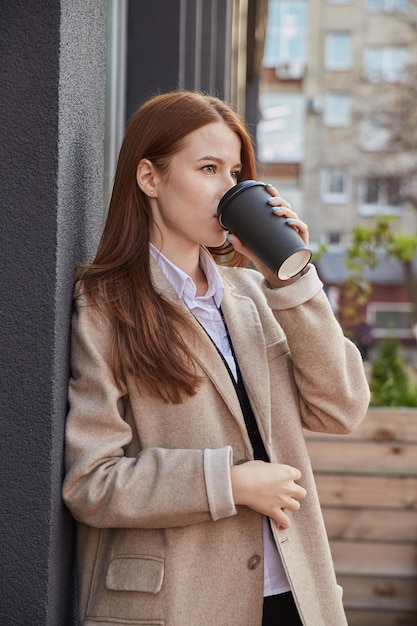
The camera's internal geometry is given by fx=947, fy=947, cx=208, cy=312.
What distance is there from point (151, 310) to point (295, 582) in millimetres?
608

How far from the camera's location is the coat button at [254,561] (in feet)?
6.07

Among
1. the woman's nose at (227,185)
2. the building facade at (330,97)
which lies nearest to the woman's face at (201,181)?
the woman's nose at (227,185)

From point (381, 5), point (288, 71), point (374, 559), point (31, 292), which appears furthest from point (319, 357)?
point (381, 5)

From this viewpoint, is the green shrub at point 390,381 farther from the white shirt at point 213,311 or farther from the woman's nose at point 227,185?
the woman's nose at point 227,185

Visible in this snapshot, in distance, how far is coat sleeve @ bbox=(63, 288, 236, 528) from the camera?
68.0 inches

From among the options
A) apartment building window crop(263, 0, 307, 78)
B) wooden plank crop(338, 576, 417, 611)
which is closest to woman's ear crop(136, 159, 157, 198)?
wooden plank crop(338, 576, 417, 611)

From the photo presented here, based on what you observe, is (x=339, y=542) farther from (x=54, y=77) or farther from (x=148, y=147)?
(x=54, y=77)

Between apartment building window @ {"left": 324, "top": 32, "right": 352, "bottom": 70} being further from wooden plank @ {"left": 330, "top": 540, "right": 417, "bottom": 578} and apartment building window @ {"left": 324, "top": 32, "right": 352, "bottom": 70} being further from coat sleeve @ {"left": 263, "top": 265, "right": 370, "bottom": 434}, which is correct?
coat sleeve @ {"left": 263, "top": 265, "right": 370, "bottom": 434}

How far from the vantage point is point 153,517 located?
1738 millimetres

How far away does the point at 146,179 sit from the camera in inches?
77.3

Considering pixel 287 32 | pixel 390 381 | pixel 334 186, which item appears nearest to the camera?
pixel 390 381

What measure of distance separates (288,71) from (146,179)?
3516 centimetres

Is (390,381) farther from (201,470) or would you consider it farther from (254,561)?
(201,470)

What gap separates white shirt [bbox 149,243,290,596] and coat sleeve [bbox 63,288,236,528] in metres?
0.20
